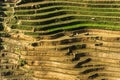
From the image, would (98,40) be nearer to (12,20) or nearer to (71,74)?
(71,74)

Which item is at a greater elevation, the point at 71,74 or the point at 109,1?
the point at 109,1

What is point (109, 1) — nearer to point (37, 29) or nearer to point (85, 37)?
point (85, 37)

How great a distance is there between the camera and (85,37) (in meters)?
24.5

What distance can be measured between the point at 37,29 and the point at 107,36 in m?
5.41

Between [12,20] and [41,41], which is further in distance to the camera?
[12,20]

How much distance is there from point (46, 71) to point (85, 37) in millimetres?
3946

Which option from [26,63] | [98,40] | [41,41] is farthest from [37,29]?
[98,40]

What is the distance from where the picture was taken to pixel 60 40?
954 inches

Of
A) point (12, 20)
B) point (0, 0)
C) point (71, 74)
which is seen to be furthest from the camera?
point (0, 0)

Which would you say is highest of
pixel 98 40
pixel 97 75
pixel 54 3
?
pixel 54 3

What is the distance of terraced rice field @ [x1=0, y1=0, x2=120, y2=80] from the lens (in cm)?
2325

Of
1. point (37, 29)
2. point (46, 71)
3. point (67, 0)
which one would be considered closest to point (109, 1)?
point (67, 0)

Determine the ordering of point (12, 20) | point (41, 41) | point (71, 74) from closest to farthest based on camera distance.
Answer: point (71, 74)
point (41, 41)
point (12, 20)

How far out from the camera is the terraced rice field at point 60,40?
23.2 m
